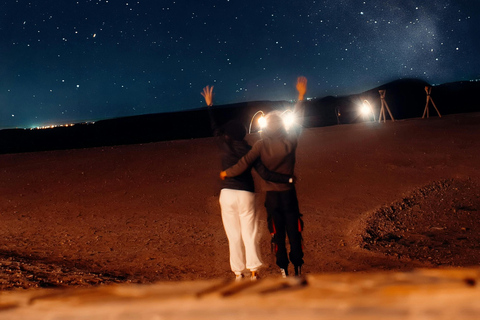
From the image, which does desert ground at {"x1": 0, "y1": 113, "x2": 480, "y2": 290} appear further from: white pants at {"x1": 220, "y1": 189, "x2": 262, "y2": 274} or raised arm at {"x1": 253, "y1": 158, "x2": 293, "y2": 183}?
raised arm at {"x1": 253, "y1": 158, "x2": 293, "y2": 183}

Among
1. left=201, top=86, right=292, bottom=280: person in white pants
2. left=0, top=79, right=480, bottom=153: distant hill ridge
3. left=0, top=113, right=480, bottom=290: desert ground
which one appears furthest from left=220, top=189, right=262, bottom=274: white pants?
left=0, top=79, right=480, bottom=153: distant hill ridge

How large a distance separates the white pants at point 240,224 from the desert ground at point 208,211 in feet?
4.05

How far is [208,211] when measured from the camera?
9281 millimetres

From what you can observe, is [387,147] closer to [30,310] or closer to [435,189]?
[435,189]

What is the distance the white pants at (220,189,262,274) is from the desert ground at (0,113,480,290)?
48.6 inches

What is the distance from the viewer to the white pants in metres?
4.39

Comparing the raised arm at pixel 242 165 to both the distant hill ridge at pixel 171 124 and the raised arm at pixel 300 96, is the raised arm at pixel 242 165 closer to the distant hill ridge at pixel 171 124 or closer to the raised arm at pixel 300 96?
the raised arm at pixel 300 96

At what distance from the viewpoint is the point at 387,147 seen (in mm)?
13812

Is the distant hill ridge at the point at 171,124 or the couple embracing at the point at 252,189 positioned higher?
the distant hill ridge at the point at 171,124

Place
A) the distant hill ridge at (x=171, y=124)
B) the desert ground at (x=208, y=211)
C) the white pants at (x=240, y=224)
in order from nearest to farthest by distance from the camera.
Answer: the white pants at (x=240, y=224)
the desert ground at (x=208, y=211)
the distant hill ridge at (x=171, y=124)

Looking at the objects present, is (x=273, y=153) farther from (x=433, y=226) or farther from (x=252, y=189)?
(x=433, y=226)

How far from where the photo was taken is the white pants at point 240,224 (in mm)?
4391

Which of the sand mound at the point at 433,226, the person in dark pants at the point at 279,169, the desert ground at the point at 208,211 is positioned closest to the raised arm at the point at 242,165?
the person in dark pants at the point at 279,169

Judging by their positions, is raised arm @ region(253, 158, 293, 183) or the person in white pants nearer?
raised arm @ region(253, 158, 293, 183)
